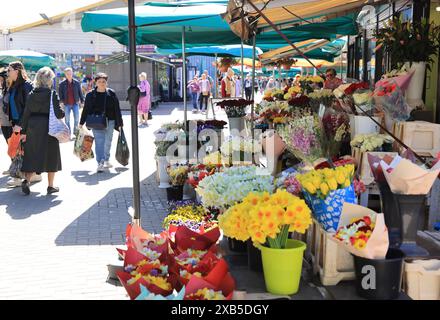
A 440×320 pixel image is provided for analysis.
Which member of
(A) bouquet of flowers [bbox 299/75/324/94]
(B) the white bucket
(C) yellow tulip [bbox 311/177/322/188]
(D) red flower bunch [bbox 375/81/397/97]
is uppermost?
(A) bouquet of flowers [bbox 299/75/324/94]

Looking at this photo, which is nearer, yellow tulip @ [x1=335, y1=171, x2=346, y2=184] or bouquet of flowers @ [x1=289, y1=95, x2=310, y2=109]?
yellow tulip @ [x1=335, y1=171, x2=346, y2=184]

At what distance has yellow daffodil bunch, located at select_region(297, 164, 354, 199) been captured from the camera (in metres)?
2.55

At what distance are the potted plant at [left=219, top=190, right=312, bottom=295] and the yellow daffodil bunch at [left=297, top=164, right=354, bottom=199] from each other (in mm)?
230

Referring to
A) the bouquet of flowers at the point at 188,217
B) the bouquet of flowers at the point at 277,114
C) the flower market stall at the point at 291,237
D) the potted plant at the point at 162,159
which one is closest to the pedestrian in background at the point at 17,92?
the potted plant at the point at 162,159

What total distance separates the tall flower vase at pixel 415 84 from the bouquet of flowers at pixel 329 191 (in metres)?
2.70

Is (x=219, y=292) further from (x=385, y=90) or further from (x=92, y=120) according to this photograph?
(x=92, y=120)

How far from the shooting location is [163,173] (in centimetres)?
804

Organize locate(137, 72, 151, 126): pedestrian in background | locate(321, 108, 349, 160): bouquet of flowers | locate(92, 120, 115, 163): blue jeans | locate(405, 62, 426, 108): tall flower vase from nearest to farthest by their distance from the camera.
A: locate(321, 108, 349, 160): bouquet of flowers → locate(405, 62, 426, 108): tall flower vase → locate(92, 120, 115, 163): blue jeans → locate(137, 72, 151, 126): pedestrian in background

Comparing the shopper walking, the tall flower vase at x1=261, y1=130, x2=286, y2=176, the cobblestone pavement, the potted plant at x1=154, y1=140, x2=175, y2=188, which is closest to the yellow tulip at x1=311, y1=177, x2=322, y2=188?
the cobblestone pavement

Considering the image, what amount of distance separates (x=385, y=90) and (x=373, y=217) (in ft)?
8.30

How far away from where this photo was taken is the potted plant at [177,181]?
22.3 feet

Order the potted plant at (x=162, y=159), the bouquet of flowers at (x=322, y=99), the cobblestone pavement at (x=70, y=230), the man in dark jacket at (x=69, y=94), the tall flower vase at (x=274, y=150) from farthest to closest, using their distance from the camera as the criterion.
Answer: the man in dark jacket at (x=69, y=94), the potted plant at (x=162, y=159), the bouquet of flowers at (x=322, y=99), the tall flower vase at (x=274, y=150), the cobblestone pavement at (x=70, y=230)

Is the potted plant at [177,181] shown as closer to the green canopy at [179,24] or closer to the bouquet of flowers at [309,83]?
the green canopy at [179,24]

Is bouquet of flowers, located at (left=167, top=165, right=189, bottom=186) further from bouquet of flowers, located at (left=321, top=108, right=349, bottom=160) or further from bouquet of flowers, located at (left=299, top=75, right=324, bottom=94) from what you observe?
bouquet of flowers, located at (left=299, top=75, right=324, bottom=94)
